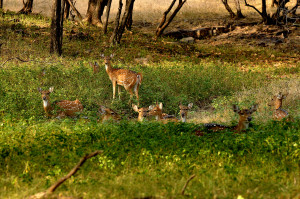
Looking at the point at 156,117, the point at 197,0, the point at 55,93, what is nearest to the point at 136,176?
the point at 156,117

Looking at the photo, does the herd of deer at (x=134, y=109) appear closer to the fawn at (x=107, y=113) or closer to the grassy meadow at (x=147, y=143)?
the fawn at (x=107, y=113)

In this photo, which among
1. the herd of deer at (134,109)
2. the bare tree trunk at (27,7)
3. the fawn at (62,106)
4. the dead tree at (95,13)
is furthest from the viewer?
the bare tree trunk at (27,7)

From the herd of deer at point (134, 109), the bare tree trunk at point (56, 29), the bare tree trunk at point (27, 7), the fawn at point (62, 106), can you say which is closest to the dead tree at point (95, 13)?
the bare tree trunk at point (27, 7)

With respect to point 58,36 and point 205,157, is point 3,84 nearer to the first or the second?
point 58,36

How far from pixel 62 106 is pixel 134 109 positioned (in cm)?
189

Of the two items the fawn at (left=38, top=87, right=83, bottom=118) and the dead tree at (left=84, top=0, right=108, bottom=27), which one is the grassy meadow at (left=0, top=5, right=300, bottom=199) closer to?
the fawn at (left=38, top=87, right=83, bottom=118)

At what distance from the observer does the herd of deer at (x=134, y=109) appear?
29.8 ft

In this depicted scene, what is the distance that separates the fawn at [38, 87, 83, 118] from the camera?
458 inches

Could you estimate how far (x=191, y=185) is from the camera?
5863mm

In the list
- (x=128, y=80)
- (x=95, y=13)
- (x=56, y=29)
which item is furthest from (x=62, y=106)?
(x=95, y=13)

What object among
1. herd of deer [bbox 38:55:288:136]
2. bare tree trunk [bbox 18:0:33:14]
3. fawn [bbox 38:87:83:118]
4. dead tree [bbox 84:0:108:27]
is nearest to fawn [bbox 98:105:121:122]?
herd of deer [bbox 38:55:288:136]

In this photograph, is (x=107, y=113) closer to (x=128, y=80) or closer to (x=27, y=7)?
(x=128, y=80)

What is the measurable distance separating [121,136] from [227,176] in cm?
244

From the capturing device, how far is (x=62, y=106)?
39.1 ft
